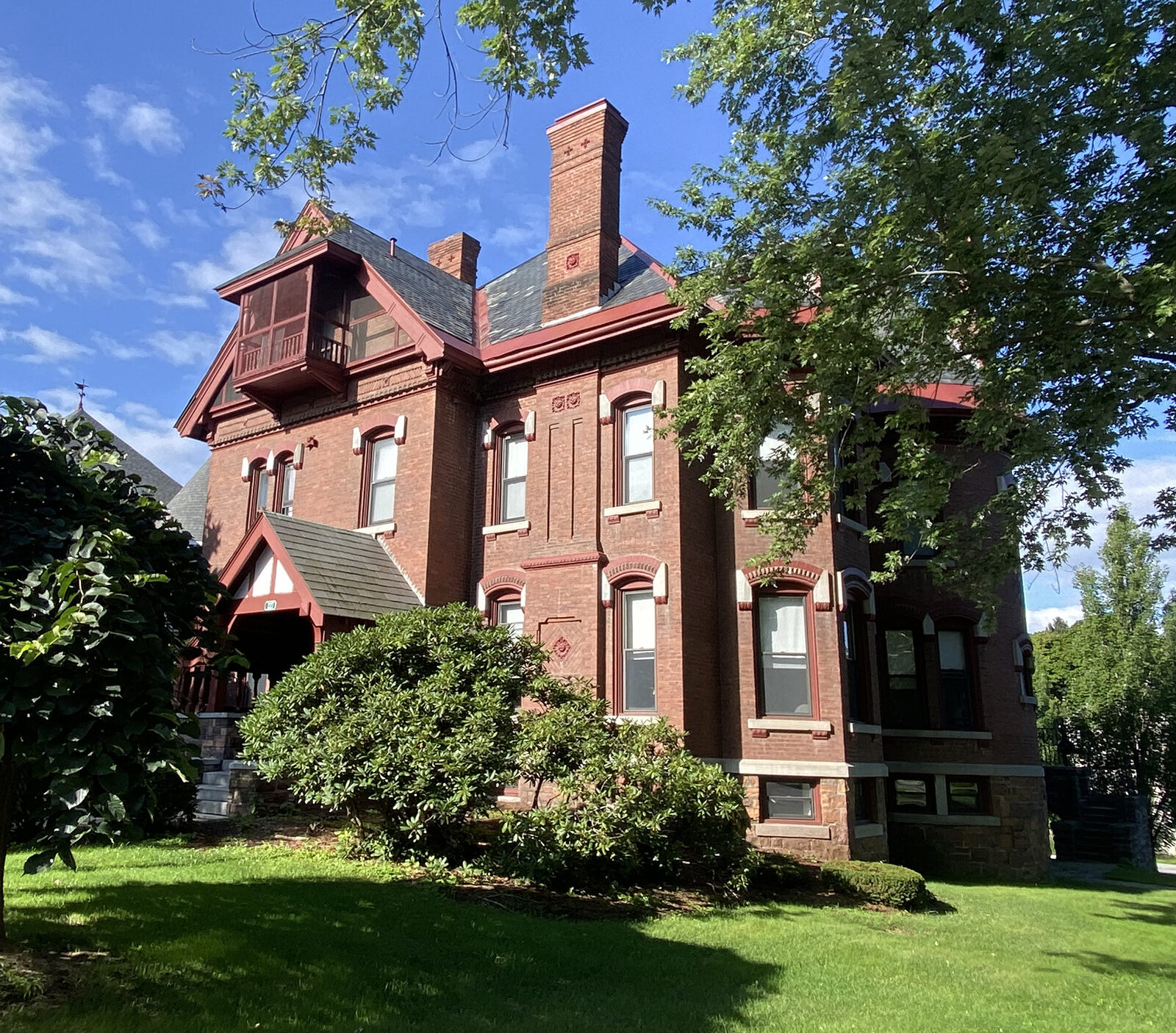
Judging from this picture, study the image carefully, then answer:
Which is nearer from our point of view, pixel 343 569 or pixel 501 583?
pixel 343 569

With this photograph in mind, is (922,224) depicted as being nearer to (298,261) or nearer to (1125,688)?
(298,261)

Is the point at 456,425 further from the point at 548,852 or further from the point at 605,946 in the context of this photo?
the point at 605,946

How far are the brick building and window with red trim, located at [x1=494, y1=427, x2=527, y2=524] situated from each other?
5 cm

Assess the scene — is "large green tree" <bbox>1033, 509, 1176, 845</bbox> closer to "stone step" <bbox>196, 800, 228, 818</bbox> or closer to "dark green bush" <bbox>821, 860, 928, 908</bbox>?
"dark green bush" <bbox>821, 860, 928, 908</bbox>

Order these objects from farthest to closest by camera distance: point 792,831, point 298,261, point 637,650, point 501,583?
point 298,261
point 501,583
point 637,650
point 792,831

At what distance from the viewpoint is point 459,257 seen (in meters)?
23.4

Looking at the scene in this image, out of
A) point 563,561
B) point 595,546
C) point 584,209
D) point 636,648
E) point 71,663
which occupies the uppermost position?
point 584,209

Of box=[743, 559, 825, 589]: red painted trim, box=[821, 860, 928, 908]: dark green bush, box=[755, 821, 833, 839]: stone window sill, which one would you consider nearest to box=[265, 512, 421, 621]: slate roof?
box=[743, 559, 825, 589]: red painted trim

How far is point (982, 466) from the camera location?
62.1 feet

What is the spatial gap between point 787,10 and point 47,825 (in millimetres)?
10183

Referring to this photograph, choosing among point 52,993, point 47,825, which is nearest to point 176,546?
point 47,825

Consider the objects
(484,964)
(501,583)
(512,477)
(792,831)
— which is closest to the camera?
(484,964)

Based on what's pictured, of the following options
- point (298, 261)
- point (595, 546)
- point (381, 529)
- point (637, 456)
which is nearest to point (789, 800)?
point (595, 546)

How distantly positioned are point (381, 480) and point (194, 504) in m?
11.4
